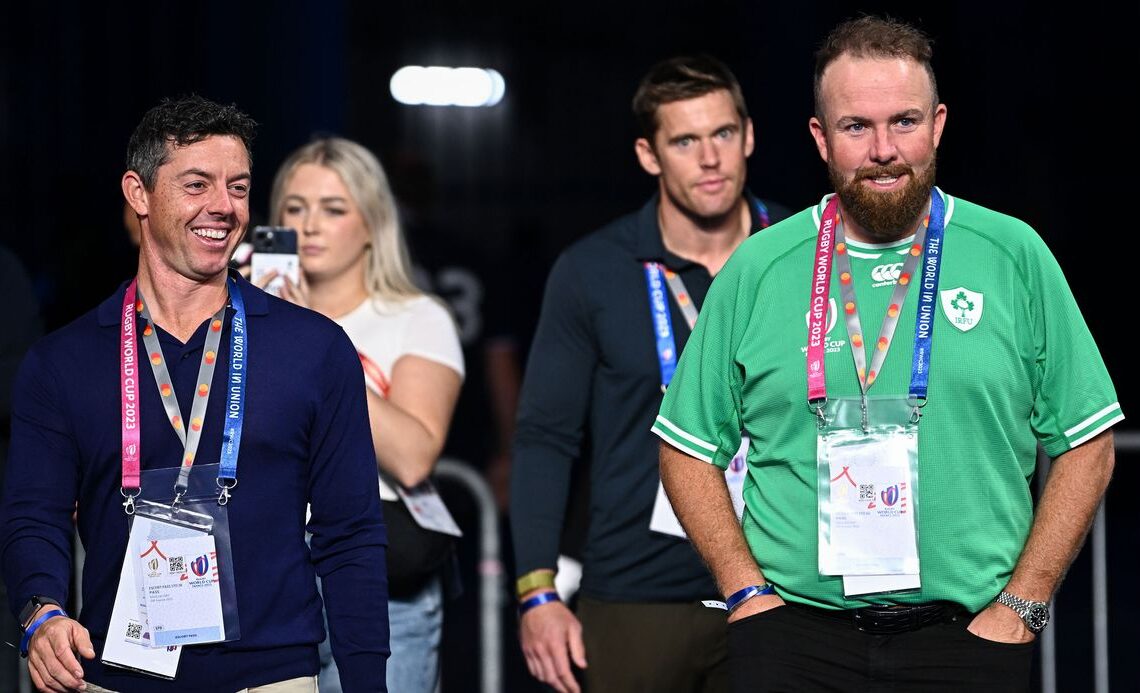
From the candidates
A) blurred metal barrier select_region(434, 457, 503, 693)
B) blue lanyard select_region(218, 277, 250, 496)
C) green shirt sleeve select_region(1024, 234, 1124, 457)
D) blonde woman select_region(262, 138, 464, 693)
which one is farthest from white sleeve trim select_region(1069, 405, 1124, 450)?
blurred metal barrier select_region(434, 457, 503, 693)

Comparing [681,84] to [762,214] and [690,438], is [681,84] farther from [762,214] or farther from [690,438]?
[690,438]

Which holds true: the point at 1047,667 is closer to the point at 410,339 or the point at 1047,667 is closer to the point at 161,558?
the point at 410,339

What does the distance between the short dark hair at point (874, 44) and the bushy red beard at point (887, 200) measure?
18 cm

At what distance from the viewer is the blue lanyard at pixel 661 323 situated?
414 cm

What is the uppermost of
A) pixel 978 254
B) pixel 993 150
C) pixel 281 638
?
pixel 993 150

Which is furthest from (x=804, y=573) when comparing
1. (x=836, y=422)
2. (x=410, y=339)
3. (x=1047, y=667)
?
(x=1047, y=667)

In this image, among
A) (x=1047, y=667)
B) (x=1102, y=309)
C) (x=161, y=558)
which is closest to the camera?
(x=161, y=558)

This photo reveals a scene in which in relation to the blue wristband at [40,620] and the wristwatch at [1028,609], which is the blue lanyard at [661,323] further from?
the blue wristband at [40,620]

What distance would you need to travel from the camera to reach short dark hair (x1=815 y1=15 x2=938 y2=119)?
3.27 meters

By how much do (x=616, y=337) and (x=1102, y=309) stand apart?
7802 mm

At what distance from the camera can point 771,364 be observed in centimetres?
329

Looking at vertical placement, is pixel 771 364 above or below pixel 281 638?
above

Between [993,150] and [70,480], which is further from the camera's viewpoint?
[993,150]

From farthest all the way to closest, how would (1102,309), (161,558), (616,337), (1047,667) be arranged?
(1102,309), (1047,667), (616,337), (161,558)
